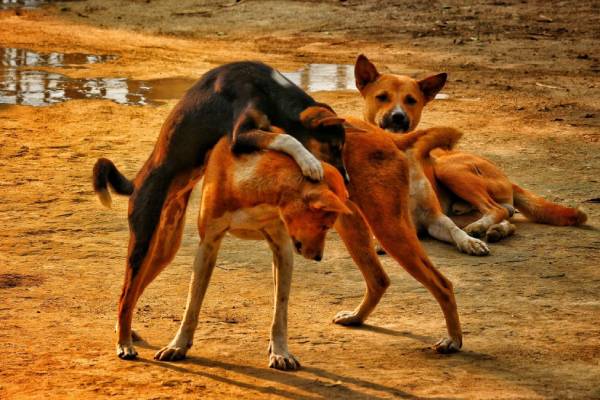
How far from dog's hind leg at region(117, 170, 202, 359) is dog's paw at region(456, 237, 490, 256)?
8.10 feet

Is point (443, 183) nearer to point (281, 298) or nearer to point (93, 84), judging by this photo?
point (281, 298)

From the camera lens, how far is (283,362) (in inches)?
215

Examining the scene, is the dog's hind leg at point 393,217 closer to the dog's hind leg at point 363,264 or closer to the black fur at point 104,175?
the dog's hind leg at point 363,264

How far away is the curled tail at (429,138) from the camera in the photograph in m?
6.79

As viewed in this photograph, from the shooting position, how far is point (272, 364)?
5473 millimetres

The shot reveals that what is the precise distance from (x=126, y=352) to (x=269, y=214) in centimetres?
107

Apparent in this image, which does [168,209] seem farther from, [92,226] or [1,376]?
[92,226]

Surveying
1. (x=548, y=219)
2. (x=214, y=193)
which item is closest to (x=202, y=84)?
(x=214, y=193)

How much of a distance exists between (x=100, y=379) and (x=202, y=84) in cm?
177

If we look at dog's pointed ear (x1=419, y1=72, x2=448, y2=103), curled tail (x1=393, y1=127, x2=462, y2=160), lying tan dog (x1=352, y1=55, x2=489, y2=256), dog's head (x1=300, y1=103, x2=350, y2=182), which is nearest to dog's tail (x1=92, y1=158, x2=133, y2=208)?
dog's head (x1=300, y1=103, x2=350, y2=182)

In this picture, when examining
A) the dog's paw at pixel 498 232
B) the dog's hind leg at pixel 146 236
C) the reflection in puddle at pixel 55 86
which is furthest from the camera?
the reflection in puddle at pixel 55 86

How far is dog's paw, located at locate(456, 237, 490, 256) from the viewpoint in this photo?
764 cm

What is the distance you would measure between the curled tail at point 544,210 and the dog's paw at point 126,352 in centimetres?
390

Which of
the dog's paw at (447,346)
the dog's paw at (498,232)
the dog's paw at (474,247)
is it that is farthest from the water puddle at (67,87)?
the dog's paw at (447,346)
